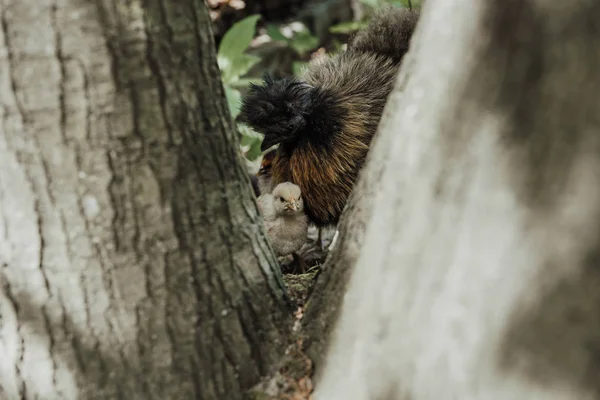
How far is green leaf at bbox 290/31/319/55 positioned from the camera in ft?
22.7

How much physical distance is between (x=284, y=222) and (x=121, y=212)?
1.32 m

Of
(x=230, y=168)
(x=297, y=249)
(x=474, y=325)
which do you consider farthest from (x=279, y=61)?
(x=474, y=325)

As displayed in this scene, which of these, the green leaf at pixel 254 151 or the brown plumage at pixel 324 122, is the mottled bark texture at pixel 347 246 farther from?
the green leaf at pixel 254 151

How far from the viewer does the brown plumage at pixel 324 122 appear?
2633mm

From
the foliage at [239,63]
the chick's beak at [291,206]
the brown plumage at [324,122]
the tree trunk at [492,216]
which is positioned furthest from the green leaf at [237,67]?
the tree trunk at [492,216]

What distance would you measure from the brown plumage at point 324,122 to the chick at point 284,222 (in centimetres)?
15

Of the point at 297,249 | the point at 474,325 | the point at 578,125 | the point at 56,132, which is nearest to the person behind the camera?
the point at 578,125

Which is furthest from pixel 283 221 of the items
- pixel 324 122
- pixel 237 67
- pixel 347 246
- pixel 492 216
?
pixel 237 67

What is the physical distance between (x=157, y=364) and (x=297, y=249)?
1260 millimetres

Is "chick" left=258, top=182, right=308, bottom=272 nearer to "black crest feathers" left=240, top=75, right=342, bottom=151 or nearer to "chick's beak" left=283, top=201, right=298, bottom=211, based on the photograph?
"chick's beak" left=283, top=201, right=298, bottom=211

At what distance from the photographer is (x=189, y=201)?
146 cm

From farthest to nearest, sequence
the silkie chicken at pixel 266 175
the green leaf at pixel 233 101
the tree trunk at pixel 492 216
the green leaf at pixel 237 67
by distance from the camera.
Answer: the green leaf at pixel 237 67 → the green leaf at pixel 233 101 → the silkie chicken at pixel 266 175 → the tree trunk at pixel 492 216

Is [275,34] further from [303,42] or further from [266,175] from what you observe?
[266,175]

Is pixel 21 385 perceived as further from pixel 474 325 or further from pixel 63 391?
pixel 474 325
